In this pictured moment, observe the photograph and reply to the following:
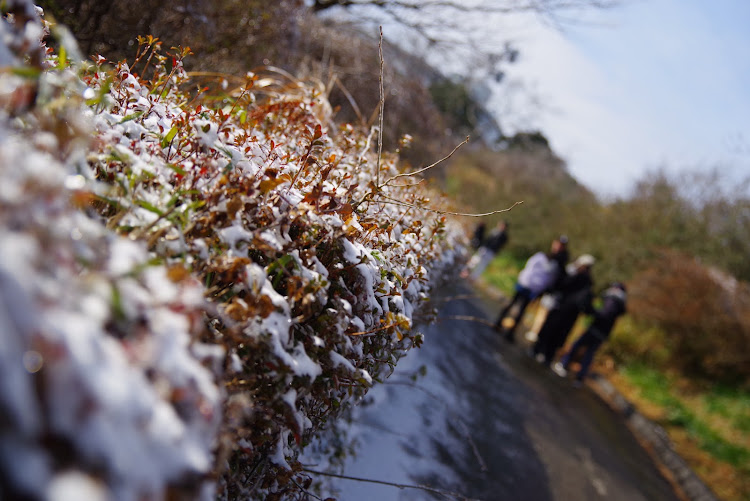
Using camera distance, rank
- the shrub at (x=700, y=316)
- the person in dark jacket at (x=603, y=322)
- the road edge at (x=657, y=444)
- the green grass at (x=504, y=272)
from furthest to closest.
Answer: the green grass at (x=504, y=272) < the shrub at (x=700, y=316) < the person in dark jacket at (x=603, y=322) < the road edge at (x=657, y=444)

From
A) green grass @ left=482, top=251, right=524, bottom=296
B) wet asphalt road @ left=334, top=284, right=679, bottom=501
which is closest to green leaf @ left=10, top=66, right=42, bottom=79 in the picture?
wet asphalt road @ left=334, top=284, right=679, bottom=501

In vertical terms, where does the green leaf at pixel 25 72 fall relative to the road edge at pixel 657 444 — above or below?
above

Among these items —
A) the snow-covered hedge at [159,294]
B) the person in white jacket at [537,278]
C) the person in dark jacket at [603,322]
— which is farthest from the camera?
the person in white jacket at [537,278]

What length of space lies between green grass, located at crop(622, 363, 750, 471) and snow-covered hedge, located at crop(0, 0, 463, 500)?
7.45m

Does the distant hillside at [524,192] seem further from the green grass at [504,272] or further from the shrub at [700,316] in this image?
the shrub at [700,316]

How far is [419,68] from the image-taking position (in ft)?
39.6

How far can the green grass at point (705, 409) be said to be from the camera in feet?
23.9

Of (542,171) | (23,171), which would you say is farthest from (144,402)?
(542,171)

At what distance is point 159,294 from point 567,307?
7614mm

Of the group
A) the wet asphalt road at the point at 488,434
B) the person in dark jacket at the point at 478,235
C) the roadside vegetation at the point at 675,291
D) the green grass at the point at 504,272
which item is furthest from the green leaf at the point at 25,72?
the person in dark jacket at the point at 478,235

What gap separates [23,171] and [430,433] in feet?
12.5

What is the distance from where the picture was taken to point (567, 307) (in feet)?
25.1

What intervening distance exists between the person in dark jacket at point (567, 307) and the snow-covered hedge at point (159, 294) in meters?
5.78

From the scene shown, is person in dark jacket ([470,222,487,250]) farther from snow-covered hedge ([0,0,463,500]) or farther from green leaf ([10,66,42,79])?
green leaf ([10,66,42,79])
